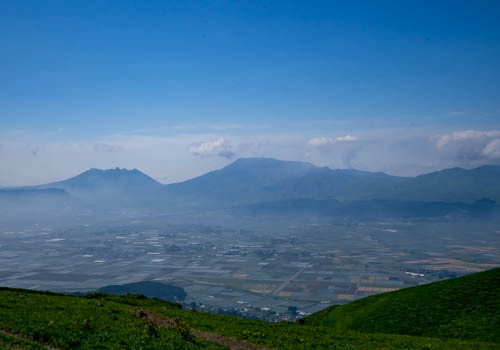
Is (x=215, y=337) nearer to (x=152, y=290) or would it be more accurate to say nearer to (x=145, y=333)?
(x=145, y=333)

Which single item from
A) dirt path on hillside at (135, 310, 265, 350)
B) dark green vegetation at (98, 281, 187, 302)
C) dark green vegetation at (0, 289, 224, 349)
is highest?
dark green vegetation at (0, 289, 224, 349)

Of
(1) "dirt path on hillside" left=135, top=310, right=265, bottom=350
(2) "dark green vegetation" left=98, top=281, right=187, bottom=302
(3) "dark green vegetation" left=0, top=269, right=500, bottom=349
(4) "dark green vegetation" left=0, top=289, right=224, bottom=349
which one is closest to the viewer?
(4) "dark green vegetation" left=0, top=289, right=224, bottom=349

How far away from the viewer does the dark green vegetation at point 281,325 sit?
69.4 feet

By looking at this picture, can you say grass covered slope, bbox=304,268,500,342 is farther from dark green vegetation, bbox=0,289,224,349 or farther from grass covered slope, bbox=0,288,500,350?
dark green vegetation, bbox=0,289,224,349

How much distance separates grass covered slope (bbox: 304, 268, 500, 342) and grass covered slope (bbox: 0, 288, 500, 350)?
7.64 meters

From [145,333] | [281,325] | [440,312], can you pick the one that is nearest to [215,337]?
[145,333]

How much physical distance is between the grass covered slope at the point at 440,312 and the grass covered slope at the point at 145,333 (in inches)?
301

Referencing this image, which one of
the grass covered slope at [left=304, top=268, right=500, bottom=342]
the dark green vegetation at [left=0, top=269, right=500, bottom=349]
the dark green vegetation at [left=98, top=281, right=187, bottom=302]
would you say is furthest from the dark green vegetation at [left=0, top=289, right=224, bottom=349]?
the dark green vegetation at [left=98, top=281, right=187, bottom=302]

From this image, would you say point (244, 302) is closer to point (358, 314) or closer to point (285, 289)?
point (285, 289)

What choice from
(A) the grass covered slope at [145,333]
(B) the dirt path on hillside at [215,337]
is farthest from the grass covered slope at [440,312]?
(B) the dirt path on hillside at [215,337]

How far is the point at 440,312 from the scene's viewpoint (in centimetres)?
4119

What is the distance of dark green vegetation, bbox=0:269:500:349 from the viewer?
21.1 m

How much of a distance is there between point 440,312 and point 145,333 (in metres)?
34.7

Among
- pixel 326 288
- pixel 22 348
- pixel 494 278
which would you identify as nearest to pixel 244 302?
pixel 326 288
